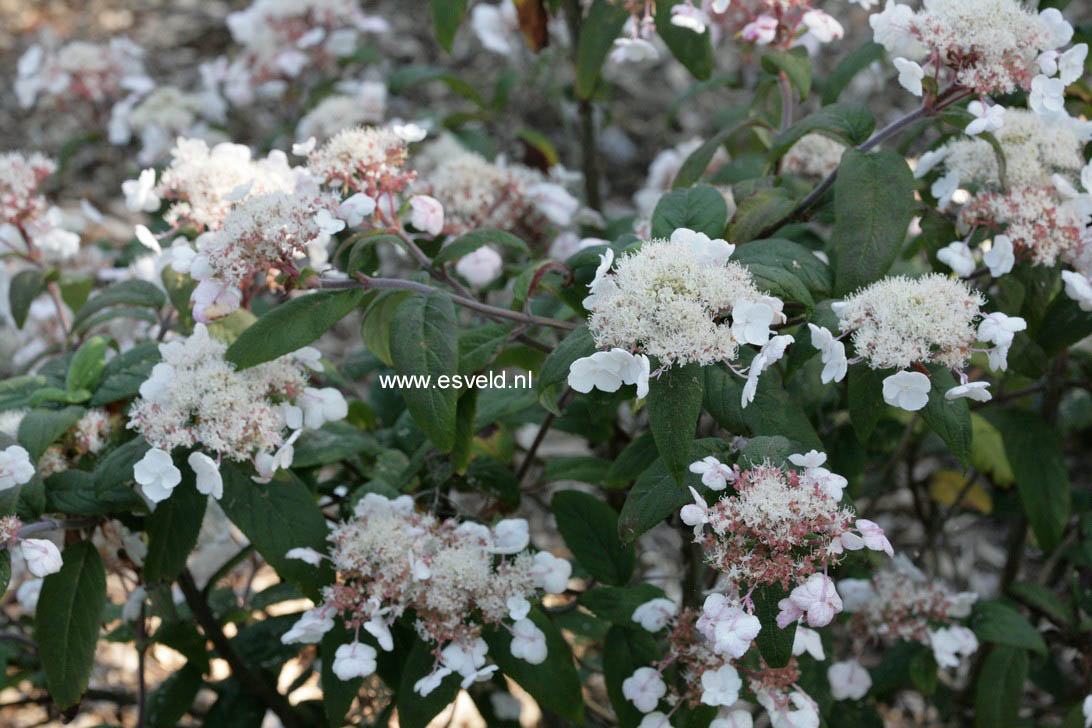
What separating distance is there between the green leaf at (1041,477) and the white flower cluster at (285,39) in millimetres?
1926

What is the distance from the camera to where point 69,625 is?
1.65 m

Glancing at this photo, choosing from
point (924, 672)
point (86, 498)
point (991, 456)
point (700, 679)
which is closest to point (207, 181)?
point (86, 498)

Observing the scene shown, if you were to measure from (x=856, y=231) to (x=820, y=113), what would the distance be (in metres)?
0.29

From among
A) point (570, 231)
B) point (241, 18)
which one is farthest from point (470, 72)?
point (570, 231)

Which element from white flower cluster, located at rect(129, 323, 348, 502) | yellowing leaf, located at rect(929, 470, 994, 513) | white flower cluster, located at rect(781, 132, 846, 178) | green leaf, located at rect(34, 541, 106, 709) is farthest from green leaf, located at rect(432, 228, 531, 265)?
yellowing leaf, located at rect(929, 470, 994, 513)

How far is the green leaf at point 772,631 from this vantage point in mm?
1302

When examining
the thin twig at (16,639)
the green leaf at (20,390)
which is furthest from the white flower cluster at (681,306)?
the thin twig at (16,639)

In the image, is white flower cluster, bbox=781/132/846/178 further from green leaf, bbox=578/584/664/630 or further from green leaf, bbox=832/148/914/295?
green leaf, bbox=578/584/664/630

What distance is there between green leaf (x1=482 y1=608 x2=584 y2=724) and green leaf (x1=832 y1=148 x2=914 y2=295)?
69 centimetres

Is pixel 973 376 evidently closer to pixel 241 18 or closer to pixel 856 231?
pixel 856 231

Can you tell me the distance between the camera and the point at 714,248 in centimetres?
138

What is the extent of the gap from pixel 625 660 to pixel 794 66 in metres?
1.05

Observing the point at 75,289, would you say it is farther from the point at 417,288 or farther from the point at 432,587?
the point at 432,587

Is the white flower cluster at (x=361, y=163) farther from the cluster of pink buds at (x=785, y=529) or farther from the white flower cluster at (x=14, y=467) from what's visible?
the cluster of pink buds at (x=785, y=529)
